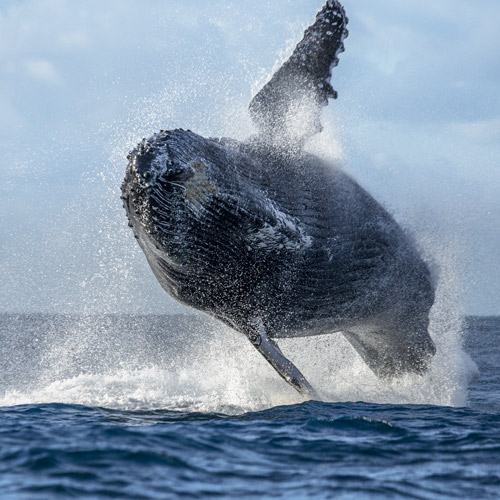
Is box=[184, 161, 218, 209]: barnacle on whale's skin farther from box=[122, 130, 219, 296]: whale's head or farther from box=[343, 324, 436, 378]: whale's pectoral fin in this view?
box=[343, 324, 436, 378]: whale's pectoral fin

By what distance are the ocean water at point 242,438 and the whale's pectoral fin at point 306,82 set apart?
12.1 feet

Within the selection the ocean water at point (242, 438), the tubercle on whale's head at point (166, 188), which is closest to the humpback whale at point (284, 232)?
the tubercle on whale's head at point (166, 188)

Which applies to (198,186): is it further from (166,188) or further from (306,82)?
(306,82)

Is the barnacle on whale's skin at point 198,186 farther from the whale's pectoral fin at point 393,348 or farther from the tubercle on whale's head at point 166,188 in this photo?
the whale's pectoral fin at point 393,348

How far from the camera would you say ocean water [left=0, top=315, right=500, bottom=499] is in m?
4.67

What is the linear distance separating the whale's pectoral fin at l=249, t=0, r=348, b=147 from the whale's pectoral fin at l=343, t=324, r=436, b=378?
3317mm

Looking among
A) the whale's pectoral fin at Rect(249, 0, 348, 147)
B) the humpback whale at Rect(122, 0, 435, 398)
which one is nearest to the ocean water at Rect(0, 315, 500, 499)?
the humpback whale at Rect(122, 0, 435, 398)

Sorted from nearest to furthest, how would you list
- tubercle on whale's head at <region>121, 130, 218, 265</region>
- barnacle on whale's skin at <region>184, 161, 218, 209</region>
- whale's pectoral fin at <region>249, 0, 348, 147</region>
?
1. tubercle on whale's head at <region>121, 130, 218, 265</region>
2. barnacle on whale's skin at <region>184, 161, 218, 209</region>
3. whale's pectoral fin at <region>249, 0, 348, 147</region>

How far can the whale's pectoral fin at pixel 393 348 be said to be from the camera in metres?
10.4

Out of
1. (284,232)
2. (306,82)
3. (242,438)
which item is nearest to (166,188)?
Answer: (284,232)

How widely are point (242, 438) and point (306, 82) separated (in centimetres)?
518

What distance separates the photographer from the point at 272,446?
5785 mm

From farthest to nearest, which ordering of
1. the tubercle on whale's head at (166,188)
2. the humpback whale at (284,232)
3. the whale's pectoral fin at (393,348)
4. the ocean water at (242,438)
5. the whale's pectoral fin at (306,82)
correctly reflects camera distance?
1. the whale's pectoral fin at (393,348)
2. the whale's pectoral fin at (306,82)
3. the humpback whale at (284,232)
4. the tubercle on whale's head at (166,188)
5. the ocean water at (242,438)

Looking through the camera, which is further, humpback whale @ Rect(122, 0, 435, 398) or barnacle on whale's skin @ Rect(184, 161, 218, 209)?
humpback whale @ Rect(122, 0, 435, 398)
